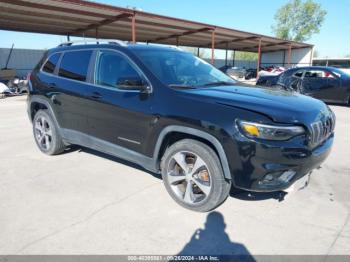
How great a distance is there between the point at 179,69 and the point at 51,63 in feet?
7.83

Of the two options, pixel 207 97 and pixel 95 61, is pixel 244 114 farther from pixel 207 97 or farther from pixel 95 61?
pixel 95 61

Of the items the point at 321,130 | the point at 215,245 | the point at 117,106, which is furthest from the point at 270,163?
the point at 117,106

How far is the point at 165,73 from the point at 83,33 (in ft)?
58.3

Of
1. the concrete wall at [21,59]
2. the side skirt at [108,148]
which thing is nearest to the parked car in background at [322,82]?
the side skirt at [108,148]

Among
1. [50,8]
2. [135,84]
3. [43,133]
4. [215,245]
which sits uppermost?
[50,8]

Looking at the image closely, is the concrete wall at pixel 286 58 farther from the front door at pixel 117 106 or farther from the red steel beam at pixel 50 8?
the front door at pixel 117 106

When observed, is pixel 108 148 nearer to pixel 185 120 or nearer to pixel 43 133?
pixel 185 120

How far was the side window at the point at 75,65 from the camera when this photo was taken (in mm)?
4174

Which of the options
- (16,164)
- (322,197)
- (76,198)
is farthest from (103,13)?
(322,197)


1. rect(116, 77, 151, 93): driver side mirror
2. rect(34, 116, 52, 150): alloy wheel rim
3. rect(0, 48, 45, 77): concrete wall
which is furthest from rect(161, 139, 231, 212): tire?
rect(0, 48, 45, 77): concrete wall

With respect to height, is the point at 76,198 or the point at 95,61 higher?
the point at 95,61

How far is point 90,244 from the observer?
8.74ft

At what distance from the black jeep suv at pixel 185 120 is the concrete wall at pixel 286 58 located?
35.8m

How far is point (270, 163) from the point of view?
267 cm
